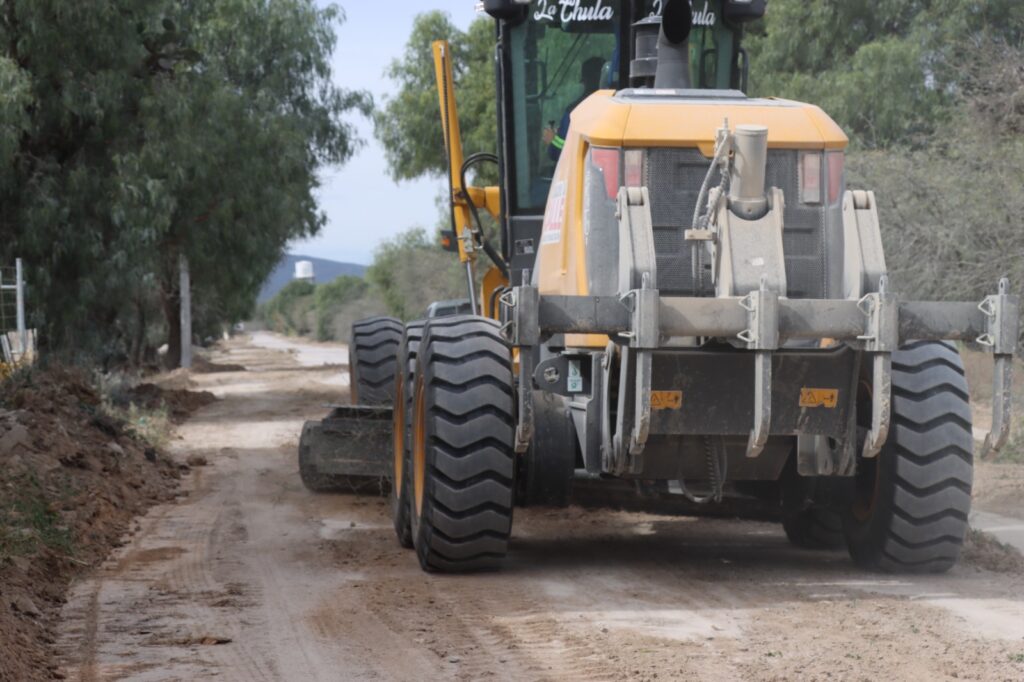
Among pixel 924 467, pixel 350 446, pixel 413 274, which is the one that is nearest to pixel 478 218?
pixel 350 446

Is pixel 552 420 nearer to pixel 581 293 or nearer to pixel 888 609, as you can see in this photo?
pixel 581 293

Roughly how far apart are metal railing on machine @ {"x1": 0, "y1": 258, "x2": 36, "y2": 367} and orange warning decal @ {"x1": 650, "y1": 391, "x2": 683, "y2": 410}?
11935mm

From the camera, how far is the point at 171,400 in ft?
77.4

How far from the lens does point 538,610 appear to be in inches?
277

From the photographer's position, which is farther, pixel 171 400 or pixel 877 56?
pixel 877 56

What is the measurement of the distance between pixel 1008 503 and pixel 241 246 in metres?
18.3

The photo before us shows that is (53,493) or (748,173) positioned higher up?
(748,173)

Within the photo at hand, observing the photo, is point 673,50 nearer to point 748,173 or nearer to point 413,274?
point 748,173

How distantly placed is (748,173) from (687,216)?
50 centimetres

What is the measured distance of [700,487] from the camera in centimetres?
819

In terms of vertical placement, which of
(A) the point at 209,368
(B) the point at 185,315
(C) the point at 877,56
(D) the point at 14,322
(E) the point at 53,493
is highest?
(C) the point at 877,56

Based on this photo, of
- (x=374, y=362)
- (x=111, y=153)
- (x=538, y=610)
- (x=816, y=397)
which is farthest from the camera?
(x=111, y=153)

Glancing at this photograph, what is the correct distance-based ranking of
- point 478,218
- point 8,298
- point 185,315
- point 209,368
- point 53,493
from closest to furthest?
point 53,493 → point 478,218 → point 8,298 → point 185,315 → point 209,368

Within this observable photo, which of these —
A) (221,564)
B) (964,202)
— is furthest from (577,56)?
(964,202)
